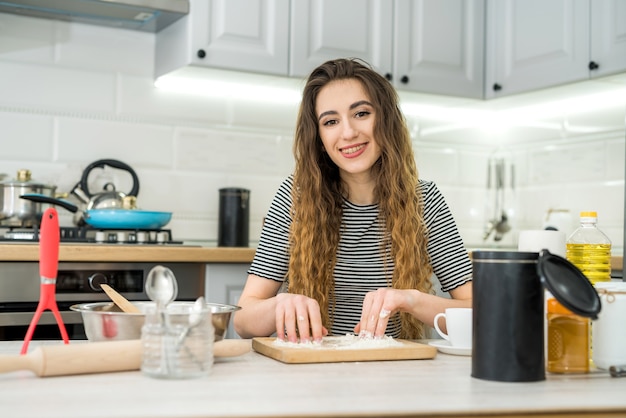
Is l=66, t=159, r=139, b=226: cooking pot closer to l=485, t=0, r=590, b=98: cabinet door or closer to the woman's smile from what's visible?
the woman's smile

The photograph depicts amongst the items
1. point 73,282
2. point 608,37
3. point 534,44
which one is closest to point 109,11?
point 73,282

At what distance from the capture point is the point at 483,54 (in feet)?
11.2

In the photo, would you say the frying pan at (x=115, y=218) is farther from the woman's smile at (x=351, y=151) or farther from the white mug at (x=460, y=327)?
the white mug at (x=460, y=327)

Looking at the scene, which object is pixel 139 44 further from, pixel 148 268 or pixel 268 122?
pixel 148 268

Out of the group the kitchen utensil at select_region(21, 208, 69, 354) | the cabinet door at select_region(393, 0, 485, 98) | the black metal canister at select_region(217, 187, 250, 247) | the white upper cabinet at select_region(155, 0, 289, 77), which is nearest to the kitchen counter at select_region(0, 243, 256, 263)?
the black metal canister at select_region(217, 187, 250, 247)

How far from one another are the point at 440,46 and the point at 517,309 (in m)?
2.37

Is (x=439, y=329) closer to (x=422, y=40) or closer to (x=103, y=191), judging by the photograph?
(x=103, y=191)

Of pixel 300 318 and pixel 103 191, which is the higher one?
pixel 103 191

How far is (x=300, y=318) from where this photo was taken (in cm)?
134

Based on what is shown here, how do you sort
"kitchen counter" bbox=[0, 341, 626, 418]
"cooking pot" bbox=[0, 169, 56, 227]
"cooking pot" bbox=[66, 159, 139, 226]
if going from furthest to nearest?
1. "cooking pot" bbox=[66, 159, 139, 226]
2. "cooking pot" bbox=[0, 169, 56, 227]
3. "kitchen counter" bbox=[0, 341, 626, 418]

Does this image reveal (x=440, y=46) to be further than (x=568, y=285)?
Yes

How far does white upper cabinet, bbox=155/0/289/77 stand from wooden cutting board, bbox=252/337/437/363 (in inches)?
68.2

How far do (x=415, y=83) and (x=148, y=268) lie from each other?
136 centimetres

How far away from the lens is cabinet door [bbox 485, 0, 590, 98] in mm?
2951
